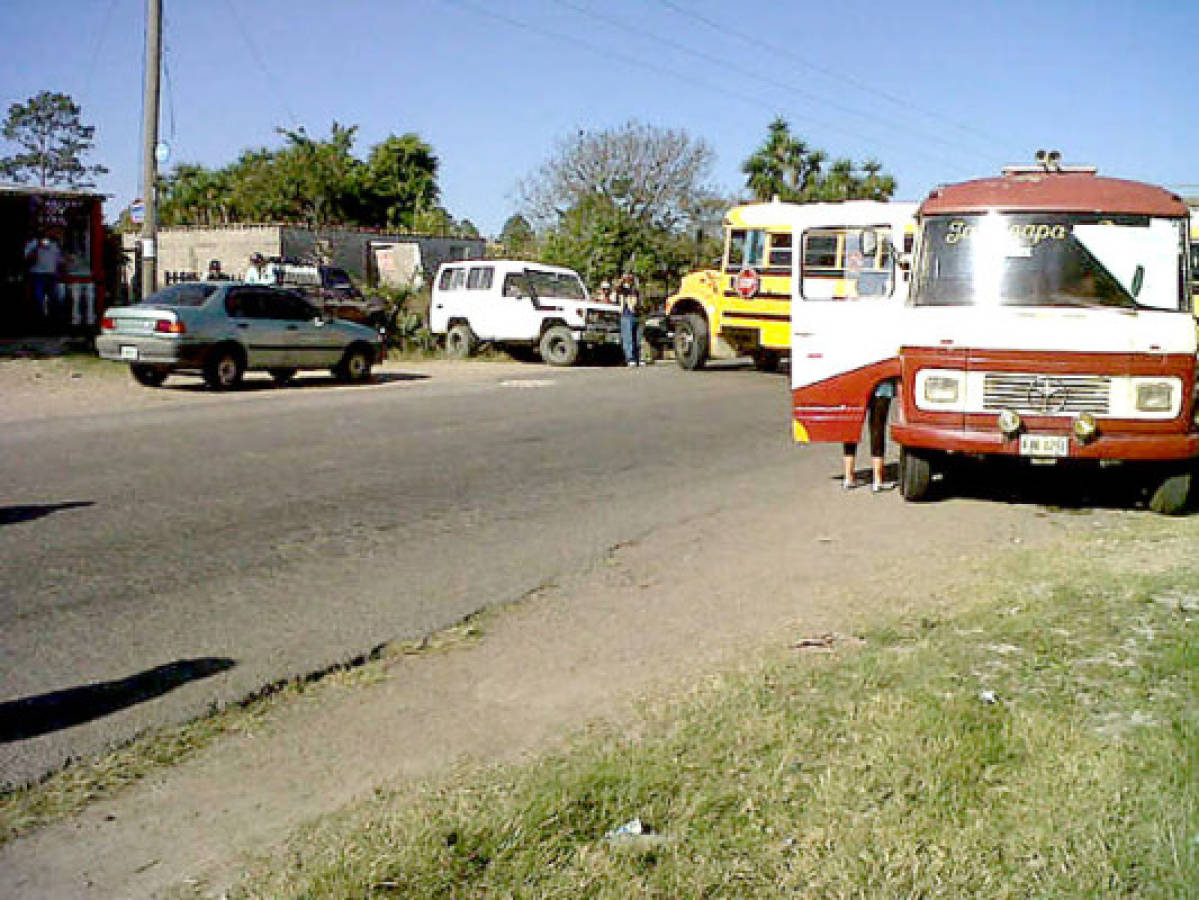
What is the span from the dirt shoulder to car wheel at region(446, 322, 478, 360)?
1598cm

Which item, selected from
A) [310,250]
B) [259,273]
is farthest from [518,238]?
[259,273]

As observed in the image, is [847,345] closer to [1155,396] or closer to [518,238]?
[1155,396]

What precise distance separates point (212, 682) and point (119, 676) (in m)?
0.41

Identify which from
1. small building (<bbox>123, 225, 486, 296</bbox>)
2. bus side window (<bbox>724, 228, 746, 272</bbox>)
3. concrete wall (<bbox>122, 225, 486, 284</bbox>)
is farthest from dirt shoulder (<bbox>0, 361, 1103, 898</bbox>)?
concrete wall (<bbox>122, 225, 486, 284</bbox>)

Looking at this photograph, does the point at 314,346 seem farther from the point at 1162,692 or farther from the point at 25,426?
the point at 1162,692

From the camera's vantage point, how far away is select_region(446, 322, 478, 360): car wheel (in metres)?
25.0

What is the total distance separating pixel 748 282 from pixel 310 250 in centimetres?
2179

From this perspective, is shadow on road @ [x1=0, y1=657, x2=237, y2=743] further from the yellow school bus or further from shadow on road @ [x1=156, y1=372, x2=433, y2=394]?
the yellow school bus

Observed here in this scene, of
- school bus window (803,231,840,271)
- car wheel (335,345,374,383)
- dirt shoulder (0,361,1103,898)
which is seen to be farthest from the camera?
car wheel (335,345,374,383)

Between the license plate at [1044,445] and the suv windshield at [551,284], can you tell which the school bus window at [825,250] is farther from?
the suv windshield at [551,284]

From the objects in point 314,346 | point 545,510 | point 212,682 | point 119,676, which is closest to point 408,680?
point 212,682

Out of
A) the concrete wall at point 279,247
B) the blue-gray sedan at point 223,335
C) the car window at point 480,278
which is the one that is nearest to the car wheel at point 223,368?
the blue-gray sedan at point 223,335

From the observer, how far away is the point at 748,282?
2072cm

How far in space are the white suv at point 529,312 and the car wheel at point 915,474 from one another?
1461 centimetres
